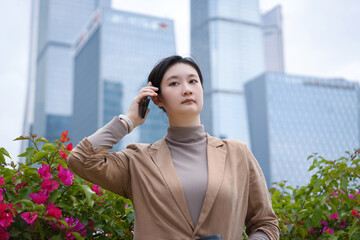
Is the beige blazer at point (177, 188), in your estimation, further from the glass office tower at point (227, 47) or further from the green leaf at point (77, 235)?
the glass office tower at point (227, 47)

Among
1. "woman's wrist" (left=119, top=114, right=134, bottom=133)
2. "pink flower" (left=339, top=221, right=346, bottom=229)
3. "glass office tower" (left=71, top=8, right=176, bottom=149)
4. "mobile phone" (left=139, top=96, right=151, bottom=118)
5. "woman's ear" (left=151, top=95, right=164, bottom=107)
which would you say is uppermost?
"glass office tower" (left=71, top=8, right=176, bottom=149)

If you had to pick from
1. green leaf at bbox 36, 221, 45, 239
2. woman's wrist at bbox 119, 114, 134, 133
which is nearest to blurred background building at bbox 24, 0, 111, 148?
green leaf at bbox 36, 221, 45, 239

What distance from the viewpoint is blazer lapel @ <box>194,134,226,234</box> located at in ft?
5.29

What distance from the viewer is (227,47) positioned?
3430 inches

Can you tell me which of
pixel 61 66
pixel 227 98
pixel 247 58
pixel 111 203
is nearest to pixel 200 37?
pixel 247 58

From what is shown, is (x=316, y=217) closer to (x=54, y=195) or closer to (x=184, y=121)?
(x=184, y=121)

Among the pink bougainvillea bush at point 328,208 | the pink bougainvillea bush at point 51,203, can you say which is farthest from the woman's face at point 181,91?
the pink bougainvillea bush at point 328,208

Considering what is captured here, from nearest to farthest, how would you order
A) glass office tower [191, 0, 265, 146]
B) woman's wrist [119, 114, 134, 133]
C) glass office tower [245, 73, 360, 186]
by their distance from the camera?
woman's wrist [119, 114, 134, 133] → glass office tower [245, 73, 360, 186] → glass office tower [191, 0, 265, 146]

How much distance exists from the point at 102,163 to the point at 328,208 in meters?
1.47

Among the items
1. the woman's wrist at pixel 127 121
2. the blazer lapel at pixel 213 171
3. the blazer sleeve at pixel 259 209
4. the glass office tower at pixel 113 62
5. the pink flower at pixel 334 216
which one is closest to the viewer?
the blazer lapel at pixel 213 171

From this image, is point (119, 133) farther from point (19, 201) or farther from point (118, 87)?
point (118, 87)

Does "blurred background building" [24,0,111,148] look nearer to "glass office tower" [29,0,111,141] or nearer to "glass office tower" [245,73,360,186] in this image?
"glass office tower" [29,0,111,141]

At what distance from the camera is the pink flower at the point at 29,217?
1.73 metres

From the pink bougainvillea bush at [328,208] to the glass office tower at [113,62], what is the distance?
5939 centimetres
